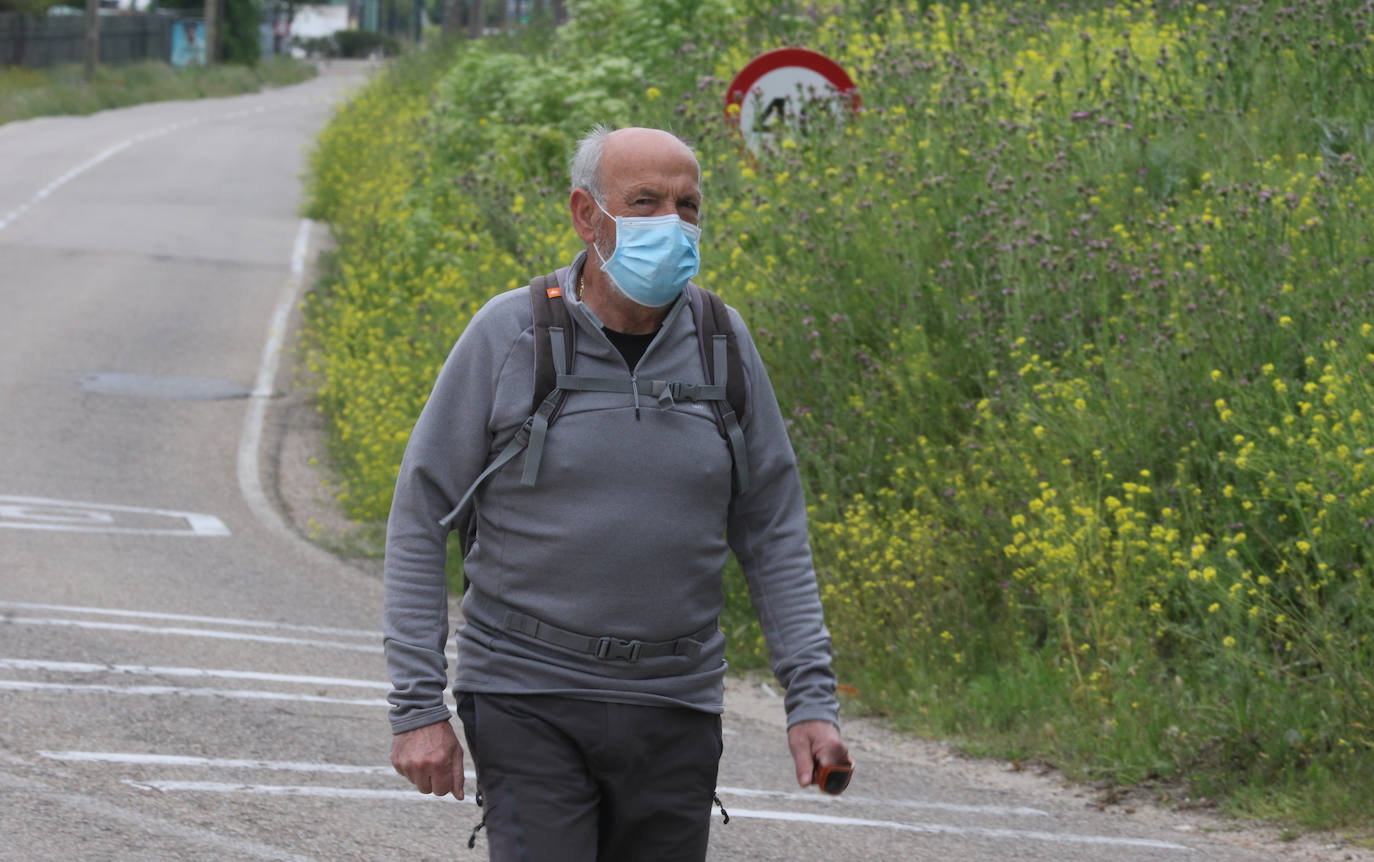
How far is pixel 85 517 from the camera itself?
37.1 ft

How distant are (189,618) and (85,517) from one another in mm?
2688

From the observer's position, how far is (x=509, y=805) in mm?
3240

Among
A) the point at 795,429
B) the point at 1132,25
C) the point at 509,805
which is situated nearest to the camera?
the point at 509,805

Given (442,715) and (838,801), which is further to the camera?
(838,801)

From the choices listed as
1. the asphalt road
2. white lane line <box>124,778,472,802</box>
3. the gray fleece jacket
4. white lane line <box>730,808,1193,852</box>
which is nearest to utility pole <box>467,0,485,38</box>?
the asphalt road

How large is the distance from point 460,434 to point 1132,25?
34.6 ft

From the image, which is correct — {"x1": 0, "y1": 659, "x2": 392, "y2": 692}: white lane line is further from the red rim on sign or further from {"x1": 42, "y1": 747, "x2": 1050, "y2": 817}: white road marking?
the red rim on sign

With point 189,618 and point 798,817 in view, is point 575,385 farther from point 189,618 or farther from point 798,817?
point 189,618

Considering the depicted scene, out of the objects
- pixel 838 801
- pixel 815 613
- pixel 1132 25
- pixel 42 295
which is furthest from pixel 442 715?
pixel 42 295

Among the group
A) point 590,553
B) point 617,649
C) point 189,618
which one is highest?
point 590,553

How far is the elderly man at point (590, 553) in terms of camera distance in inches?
128

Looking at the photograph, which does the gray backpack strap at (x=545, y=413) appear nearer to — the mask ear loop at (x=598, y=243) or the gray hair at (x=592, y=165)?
the mask ear loop at (x=598, y=243)

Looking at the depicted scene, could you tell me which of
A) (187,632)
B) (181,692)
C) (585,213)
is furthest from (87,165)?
(585,213)

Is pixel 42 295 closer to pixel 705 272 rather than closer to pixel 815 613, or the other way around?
pixel 705 272
